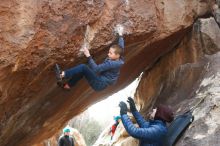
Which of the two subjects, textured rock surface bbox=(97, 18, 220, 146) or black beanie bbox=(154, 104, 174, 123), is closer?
black beanie bbox=(154, 104, 174, 123)

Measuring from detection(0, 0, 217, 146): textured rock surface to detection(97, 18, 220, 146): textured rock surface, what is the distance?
44cm

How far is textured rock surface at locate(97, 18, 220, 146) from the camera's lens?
8.87 meters

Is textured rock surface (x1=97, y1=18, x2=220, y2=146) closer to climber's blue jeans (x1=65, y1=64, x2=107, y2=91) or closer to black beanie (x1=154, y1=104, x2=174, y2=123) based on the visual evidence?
black beanie (x1=154, y1=104, x2=174, y2=123)

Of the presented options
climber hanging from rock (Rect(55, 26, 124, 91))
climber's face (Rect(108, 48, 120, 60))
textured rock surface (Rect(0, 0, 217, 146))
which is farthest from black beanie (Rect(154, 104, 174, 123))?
textured rock surface (Rect(0, 0, 217, 146))

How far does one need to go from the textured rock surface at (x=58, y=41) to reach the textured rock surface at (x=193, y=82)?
17.3 inches

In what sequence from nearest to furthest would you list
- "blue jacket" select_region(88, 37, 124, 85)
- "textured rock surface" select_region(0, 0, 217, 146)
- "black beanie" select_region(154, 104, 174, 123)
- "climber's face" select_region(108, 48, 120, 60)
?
"textured rock surface" select_region(0, 0, 217, 146) → "black beanie" select_region(154, 104, 174, 123) → "blue jacket" select_region(88, 37, 124, 85) → "climber's face" select_region(108, 48, 120, 60)

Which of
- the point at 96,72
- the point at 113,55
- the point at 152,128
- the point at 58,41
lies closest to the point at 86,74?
the point at 96,72

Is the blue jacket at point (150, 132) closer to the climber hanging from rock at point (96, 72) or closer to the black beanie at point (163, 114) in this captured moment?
the black beanie at point (163, 114)

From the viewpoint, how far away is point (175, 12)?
11234 millimetres

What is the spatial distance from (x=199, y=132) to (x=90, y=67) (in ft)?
8.79

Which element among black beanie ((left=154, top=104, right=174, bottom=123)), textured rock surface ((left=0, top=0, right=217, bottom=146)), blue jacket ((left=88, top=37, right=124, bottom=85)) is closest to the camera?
textured rock surface ((left=0, top=0, right=217, bottom=146))

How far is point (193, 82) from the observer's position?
11.1m

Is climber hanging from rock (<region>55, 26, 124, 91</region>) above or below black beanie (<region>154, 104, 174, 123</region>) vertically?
above

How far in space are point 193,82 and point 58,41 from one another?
4173 mm
